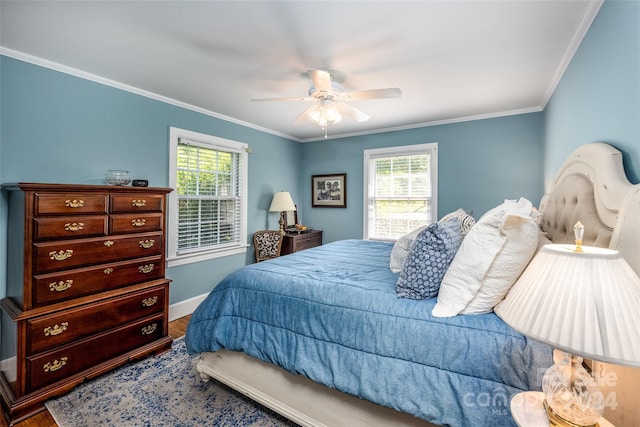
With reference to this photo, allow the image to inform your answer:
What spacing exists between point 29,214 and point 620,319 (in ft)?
9.47

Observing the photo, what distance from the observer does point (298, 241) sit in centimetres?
441

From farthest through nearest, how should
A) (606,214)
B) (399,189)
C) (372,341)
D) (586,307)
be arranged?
(399,189), (372,341), (606,214), (586,307)

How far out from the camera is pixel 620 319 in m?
0.70

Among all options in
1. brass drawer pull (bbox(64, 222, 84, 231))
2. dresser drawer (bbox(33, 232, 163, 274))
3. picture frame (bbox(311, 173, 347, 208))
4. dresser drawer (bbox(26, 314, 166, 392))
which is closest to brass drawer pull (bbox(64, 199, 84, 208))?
brass drawer pull (bbox(64, 222, 84, 231))

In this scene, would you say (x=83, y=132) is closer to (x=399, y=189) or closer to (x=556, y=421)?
(x=556, y=421)

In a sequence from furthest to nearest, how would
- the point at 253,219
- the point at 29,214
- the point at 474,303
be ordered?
the point at 253,219 → the point at 29,214 → the point at 474,303

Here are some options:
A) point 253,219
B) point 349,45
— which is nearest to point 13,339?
point 253,219

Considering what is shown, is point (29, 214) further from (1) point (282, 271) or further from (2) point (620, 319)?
(2) point (620, 319)

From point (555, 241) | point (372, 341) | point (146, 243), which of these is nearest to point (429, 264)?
point (372, 341)

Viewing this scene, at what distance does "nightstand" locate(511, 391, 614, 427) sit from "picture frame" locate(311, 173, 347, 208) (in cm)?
388

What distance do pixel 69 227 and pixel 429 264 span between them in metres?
2.42

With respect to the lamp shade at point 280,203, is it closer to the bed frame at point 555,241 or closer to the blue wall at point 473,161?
the blue wall at point 473,161

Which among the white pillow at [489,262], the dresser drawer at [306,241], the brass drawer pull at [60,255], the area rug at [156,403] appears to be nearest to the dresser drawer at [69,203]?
the brass drawer pull at [60,255]

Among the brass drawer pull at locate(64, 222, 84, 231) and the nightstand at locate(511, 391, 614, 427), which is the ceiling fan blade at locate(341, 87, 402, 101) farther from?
the brass drawer pull at locate(64, 222, 84, 231)
